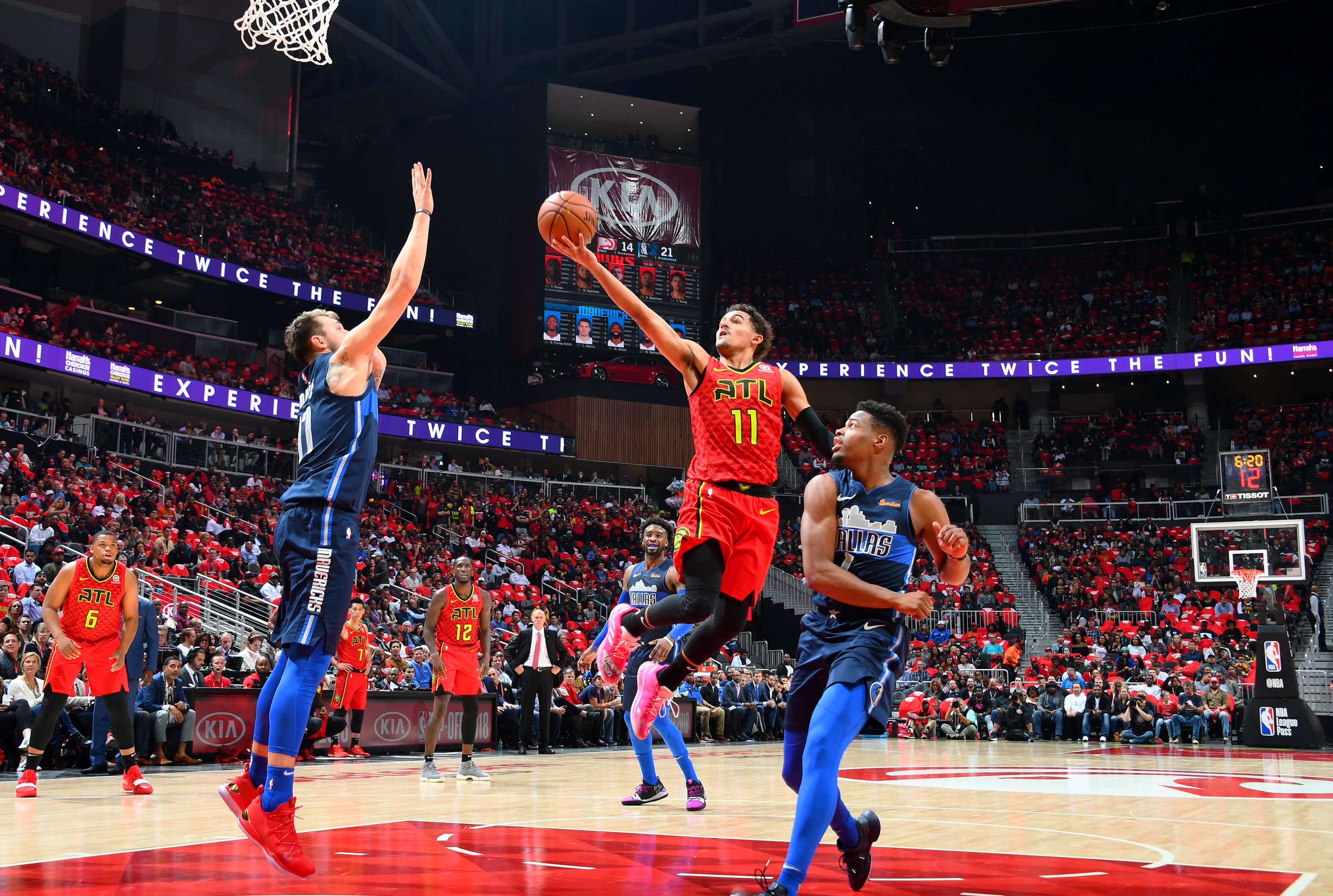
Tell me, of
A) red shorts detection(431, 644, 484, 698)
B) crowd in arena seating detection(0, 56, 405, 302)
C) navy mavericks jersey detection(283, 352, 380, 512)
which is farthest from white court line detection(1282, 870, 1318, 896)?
crowd in arena seating detection(0, 56, 405, 302)

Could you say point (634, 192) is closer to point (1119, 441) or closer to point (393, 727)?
point (1119, 441)

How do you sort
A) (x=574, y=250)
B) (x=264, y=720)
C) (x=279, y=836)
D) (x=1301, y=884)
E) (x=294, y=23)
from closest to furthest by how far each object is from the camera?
(x=279, y=836) < (x=1301, y=884) < (x=264, y=720) < (x=574, y=250) < (x=294, y=23)

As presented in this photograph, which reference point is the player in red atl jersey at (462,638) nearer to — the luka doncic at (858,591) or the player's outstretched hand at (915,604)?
the luka doncic at (858,591)

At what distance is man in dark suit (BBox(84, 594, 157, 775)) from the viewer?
31.7 ft

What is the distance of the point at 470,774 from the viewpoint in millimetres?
10977

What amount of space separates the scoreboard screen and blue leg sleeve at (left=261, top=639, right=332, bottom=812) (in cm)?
2184

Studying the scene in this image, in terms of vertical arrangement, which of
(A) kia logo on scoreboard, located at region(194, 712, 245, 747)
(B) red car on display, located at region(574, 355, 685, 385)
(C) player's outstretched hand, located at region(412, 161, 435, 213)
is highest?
(B) red car on display, located at region(574, 355, 685, 385)

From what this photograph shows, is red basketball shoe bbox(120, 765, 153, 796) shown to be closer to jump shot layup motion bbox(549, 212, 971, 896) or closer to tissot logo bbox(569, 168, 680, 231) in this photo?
jump shot layup motion bbox(549, 212, 971, 896)

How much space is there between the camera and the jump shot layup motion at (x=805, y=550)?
4457 millimetres

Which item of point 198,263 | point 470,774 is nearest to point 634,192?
point 198,263

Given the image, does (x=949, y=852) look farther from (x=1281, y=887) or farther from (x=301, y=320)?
(x=301, y=320)

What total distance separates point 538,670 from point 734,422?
10848 mm

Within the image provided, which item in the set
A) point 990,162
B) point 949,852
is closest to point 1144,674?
point 949,852

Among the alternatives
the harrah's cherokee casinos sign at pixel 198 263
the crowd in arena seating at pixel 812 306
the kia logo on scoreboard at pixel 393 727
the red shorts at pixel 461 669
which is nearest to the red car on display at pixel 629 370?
the crowd in arena seating at pixel 812 306
